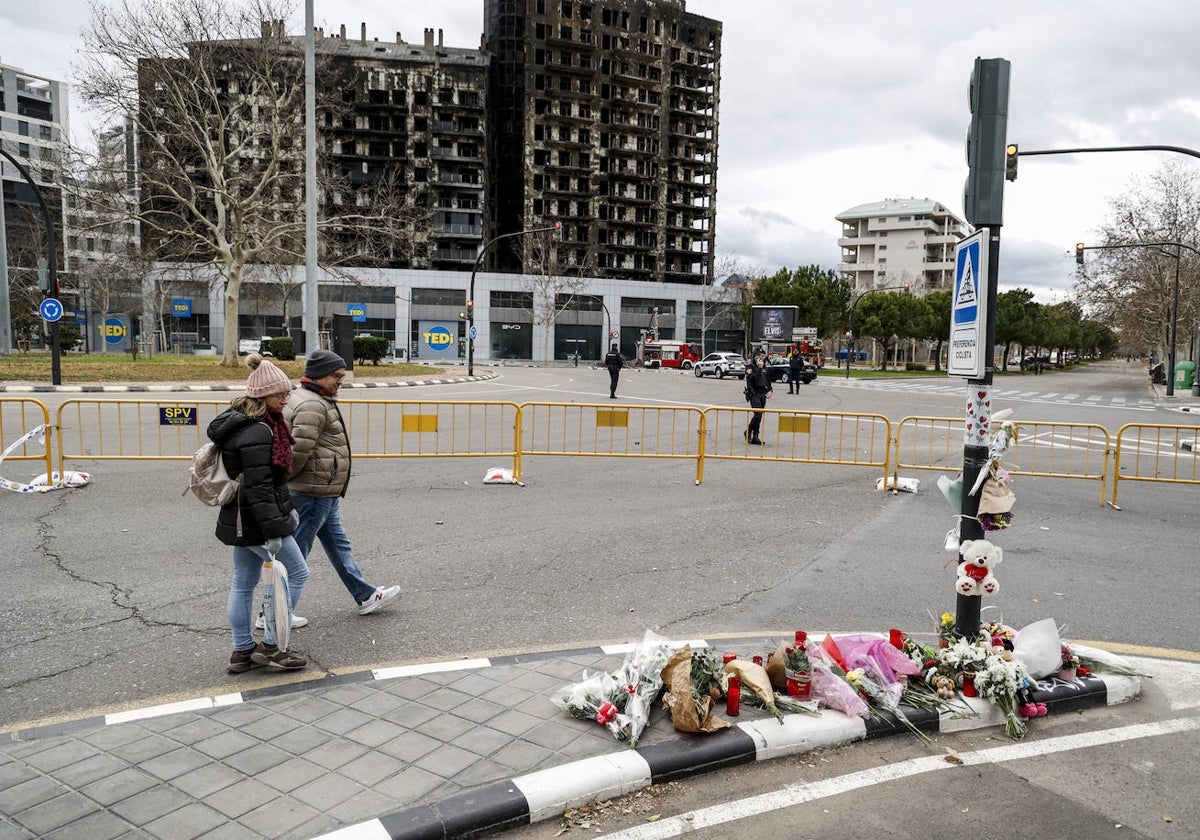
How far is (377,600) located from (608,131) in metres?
84.6

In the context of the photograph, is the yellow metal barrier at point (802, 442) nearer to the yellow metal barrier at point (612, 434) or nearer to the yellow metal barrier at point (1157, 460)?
the yellow metal barrier at point (612, 434)

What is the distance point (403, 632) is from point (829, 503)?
6.52m

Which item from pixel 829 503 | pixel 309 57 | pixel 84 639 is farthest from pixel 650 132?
pixel 84 639

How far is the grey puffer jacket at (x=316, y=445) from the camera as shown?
5203mm

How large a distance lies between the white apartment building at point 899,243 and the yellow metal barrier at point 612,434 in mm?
103898

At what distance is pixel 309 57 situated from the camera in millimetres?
17141

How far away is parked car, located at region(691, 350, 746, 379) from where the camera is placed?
5034 centimetres

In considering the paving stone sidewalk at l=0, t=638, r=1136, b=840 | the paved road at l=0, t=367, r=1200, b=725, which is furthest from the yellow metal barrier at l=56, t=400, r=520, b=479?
the paving stone sidewalk at l=0, t=638, r=1136, b=840

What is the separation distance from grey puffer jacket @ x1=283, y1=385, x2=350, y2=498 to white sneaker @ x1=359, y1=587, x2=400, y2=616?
0.82 m

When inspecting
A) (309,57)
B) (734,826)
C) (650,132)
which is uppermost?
(650,132)

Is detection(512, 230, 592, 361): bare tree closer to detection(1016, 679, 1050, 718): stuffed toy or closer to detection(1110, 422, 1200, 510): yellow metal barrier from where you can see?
detection(1110, 422, 1200, 510): yellow metal barrier

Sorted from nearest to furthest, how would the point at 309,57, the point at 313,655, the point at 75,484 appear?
the point at 313,655 → the point at 75,484 → the point at 309,57

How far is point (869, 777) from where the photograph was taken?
3779 mm

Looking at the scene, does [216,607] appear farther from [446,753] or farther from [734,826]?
[734,826]
